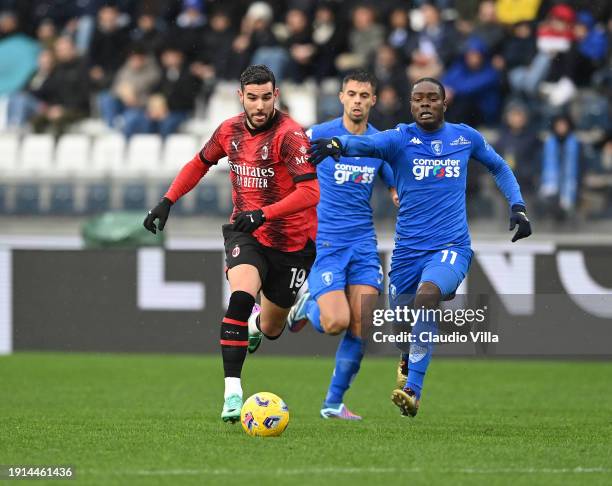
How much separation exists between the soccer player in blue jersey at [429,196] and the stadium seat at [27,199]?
8861 millimetres


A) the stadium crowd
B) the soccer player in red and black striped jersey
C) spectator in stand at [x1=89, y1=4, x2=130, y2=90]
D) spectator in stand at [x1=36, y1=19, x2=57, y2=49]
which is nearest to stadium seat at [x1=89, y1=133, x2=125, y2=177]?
the stadium crowd

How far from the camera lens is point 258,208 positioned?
841cm

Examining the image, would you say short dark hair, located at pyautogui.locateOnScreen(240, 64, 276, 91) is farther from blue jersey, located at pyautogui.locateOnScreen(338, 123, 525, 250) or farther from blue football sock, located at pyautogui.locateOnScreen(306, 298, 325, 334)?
blue football sock, located at pyautogui.locateOnScreen(306, 298, 325, 334)

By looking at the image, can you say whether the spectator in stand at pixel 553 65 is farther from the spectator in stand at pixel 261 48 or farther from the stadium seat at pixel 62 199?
the stadium seat at pixel 62 199

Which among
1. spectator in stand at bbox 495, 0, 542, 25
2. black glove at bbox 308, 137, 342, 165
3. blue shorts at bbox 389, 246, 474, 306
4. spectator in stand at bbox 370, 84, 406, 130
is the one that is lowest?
blue shorts at bbox 389, 246, 474, 306

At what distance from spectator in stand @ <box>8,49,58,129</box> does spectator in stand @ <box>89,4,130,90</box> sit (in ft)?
2.19

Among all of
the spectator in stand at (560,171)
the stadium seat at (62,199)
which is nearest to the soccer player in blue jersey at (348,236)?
the spectator in stand at (560,171)

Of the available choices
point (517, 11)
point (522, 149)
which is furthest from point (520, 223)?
point (517, 11)

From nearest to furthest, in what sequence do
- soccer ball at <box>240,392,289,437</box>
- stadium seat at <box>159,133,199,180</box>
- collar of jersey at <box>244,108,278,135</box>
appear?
1. soccer ball at <box>240,392,289,437</box>
2. collar of jersey at <box>244,108,278,135</box>
3. stadium seat at <box>159,133,199,180</box>

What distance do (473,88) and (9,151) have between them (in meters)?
6.74

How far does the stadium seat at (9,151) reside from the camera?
18469mm

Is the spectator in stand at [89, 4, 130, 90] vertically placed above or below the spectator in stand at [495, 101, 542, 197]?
above

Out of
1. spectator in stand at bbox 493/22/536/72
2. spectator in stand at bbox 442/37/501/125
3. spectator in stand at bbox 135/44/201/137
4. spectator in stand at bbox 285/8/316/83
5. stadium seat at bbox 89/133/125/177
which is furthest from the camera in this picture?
spectator in stand at bbox 135/44/201/137

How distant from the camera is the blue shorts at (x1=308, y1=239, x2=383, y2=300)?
945 centimetres
